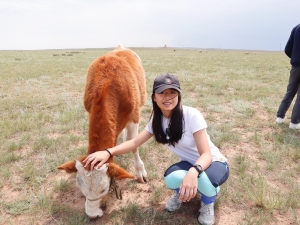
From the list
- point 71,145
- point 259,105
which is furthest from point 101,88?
point 259,105

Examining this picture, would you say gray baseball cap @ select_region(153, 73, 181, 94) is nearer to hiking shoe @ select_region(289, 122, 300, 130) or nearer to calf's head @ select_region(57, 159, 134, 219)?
calf's head @ select_region(57, 159, 134, 219)

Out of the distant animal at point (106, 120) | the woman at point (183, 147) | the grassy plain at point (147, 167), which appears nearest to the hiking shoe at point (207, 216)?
the woman at point (183, 147)

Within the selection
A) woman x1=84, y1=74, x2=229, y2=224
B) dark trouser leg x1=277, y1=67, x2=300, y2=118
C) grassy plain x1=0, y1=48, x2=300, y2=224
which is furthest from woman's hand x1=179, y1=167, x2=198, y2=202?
dark trouser leg x1=277, y1=67, x2=300, y2=118

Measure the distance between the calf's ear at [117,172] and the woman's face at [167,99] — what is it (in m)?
0.82

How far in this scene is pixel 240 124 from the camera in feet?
19.8

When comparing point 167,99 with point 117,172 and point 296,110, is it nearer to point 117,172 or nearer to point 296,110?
point 117,172

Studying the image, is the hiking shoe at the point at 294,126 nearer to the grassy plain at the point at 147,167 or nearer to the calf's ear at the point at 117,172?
the grassy plain at the point at 147,167

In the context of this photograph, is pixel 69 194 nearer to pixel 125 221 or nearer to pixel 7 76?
pixel 125 221

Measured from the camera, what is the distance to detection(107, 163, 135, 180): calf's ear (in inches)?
100

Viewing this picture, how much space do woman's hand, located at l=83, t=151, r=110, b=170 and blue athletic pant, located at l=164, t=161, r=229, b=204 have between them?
2.68ft

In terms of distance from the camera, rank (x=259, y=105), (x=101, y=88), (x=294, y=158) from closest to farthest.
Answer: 1. (x=101, y=88)
2. (x=294, y=158)
3. (x=259, y=105)

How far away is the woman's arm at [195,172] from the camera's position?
7.79ft

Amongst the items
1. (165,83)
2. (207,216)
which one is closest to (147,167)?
(207,216)

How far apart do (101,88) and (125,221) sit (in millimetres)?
1696
